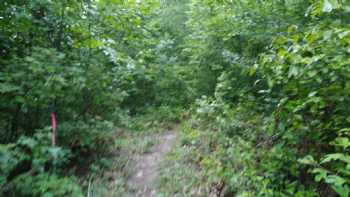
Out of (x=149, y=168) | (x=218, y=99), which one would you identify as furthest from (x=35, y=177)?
(x=218, y=99)

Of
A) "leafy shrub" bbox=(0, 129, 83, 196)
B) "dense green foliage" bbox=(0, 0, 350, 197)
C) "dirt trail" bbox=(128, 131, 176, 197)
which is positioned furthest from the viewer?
"dirt trail" bbox=(128, 131, 176, 197)

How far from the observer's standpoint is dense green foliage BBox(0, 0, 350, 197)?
→ 3209mm

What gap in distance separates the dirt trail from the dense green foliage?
0.96ft

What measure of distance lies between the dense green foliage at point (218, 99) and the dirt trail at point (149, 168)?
0.29m

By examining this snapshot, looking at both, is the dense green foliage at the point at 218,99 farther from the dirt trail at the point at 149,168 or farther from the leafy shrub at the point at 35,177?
the dirt trail at the point at 149,168

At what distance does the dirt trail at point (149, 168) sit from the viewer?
412 centimetres

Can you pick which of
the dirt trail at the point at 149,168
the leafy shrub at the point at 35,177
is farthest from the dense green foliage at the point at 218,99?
the dirt trail at the point at 149,168

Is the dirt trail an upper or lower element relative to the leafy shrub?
Answer: lower

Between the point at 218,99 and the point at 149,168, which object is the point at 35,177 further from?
the point at 218,99

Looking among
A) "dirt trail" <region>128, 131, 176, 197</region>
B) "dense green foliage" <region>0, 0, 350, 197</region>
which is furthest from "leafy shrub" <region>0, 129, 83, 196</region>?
"dirt trail" <region>128, 131, 176, 197</region>

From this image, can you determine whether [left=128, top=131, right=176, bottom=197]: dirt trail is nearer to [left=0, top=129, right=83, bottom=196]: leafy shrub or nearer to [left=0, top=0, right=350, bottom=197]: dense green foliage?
[left=0, top=0, right=350, bottom=197]: dense green foliage

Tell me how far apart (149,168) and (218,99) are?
2.36 meters

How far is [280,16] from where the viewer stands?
19.7 feet

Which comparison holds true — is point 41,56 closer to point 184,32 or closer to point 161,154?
point 161,154
